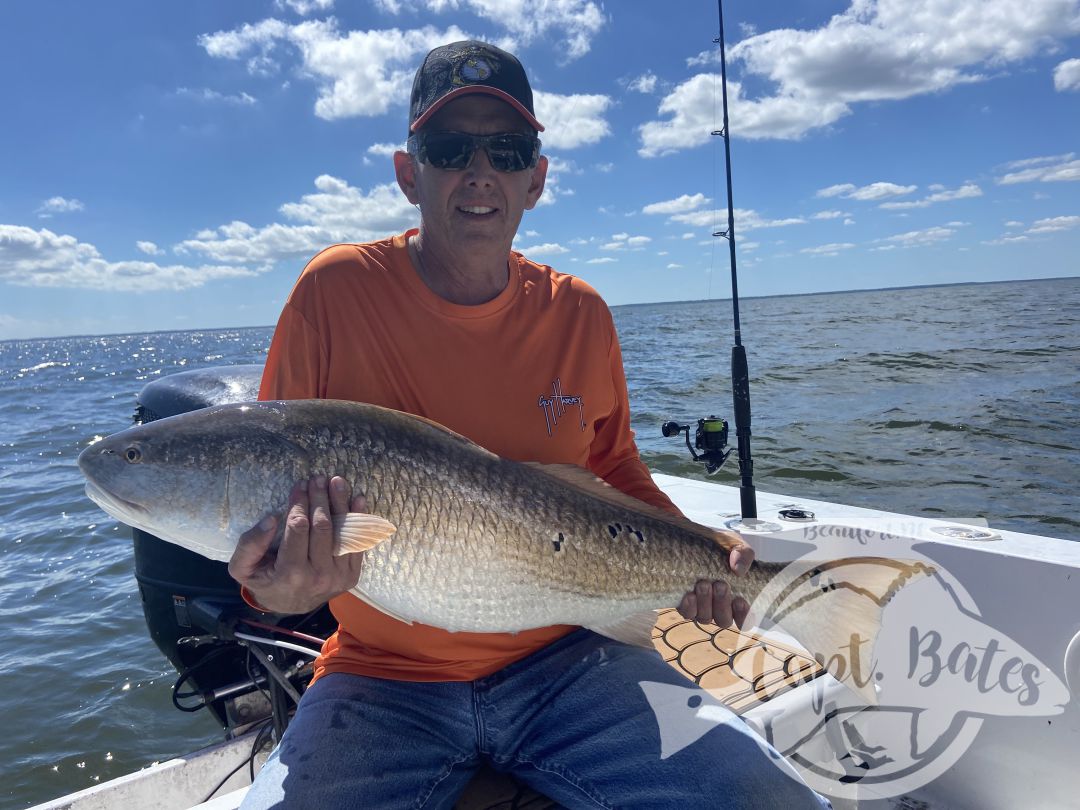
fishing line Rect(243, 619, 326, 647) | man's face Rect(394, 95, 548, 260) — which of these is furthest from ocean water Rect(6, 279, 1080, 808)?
man's face Rect(394, 95, 548, 260)

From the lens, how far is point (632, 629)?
2426 mm

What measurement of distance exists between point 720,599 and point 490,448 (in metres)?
0.95

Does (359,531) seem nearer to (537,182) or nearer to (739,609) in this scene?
(739,609)

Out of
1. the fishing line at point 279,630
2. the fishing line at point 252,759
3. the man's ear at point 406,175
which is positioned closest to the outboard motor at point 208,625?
the fishing line at point 279,630

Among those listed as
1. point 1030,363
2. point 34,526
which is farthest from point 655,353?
point 34,526

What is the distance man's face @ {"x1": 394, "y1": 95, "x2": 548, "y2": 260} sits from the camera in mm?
2551

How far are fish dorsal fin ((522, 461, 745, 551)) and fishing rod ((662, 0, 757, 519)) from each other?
209 centimetres

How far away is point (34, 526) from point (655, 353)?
26.7 meters

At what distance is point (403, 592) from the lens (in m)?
2.09

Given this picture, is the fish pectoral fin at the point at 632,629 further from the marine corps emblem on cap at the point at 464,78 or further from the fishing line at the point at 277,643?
the marine corps emblem on cap at the point at 464,78

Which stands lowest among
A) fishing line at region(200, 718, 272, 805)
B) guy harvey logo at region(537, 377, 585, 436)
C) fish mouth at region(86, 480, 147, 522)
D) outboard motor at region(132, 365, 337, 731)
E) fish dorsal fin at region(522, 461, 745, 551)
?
fishing line at region(200, 718, 272, 805)

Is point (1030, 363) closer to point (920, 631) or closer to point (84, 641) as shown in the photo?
point (920, 631)

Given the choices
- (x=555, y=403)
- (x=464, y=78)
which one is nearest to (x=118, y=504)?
(x=555, y=403)

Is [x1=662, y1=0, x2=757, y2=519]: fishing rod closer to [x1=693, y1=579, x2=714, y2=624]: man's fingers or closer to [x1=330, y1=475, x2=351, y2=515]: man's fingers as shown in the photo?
[x1=693, y1=579, x2=714, y2=624]: man's fingers
